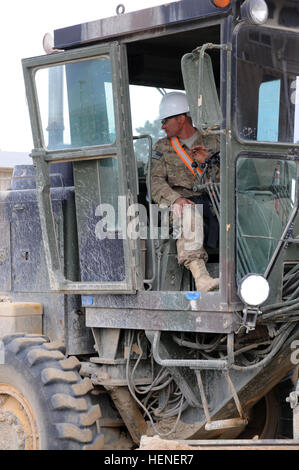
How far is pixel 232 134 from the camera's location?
484 cm

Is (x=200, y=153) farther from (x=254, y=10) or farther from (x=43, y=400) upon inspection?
(x=43, y=400)

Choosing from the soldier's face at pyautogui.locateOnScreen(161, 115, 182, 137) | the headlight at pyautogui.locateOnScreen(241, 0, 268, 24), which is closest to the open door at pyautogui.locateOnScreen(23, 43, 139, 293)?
the soldier's face at pyautogui.locateOnScreen(161, 115, 182, 137)

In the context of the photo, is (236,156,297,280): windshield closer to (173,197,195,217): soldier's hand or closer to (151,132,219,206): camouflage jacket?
(173,197,195,217): soldier's hand

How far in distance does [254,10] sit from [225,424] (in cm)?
264

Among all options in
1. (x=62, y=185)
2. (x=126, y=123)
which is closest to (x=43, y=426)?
(x=62, y=185)

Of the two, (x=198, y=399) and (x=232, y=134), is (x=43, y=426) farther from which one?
(x=232, y=134)

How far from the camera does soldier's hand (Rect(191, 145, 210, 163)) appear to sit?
18.4ft

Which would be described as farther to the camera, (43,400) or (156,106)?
(156,106)

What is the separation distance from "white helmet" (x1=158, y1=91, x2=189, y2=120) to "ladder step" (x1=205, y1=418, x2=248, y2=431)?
220 cm

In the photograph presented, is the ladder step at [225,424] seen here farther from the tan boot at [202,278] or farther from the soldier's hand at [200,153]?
the soldier's hand at [200,153]

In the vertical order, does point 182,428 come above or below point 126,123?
below

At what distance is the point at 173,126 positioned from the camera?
5898 mm

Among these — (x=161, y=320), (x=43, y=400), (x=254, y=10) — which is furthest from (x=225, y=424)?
(x=254, y=10)

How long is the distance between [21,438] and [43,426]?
0.86 ft
